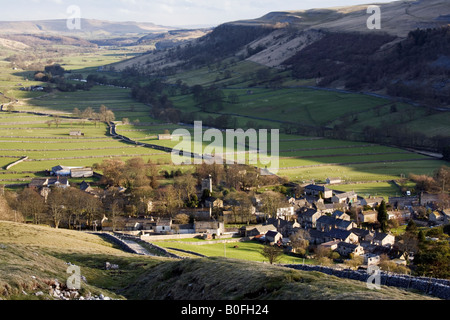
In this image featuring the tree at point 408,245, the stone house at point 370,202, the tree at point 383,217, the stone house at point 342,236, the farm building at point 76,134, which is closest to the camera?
the tree at point 408,245

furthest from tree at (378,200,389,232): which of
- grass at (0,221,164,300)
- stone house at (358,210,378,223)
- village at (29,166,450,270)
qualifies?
grass at (0,221,164,300)

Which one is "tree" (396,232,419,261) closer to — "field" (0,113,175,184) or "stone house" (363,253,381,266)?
"stone house" (363,253,381,266)

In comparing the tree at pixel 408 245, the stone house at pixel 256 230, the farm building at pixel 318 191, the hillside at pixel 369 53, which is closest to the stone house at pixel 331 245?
the tree at pixel 408 245

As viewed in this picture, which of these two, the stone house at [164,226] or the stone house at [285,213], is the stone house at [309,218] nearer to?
the stone house at [285,213]

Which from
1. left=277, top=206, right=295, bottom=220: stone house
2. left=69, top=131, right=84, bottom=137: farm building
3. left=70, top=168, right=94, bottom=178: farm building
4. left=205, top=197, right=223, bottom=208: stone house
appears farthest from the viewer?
left=69, top=131, right=84, bottom=137: farm building

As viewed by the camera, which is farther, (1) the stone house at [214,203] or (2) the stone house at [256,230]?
(1) the stone house at [214,203]
